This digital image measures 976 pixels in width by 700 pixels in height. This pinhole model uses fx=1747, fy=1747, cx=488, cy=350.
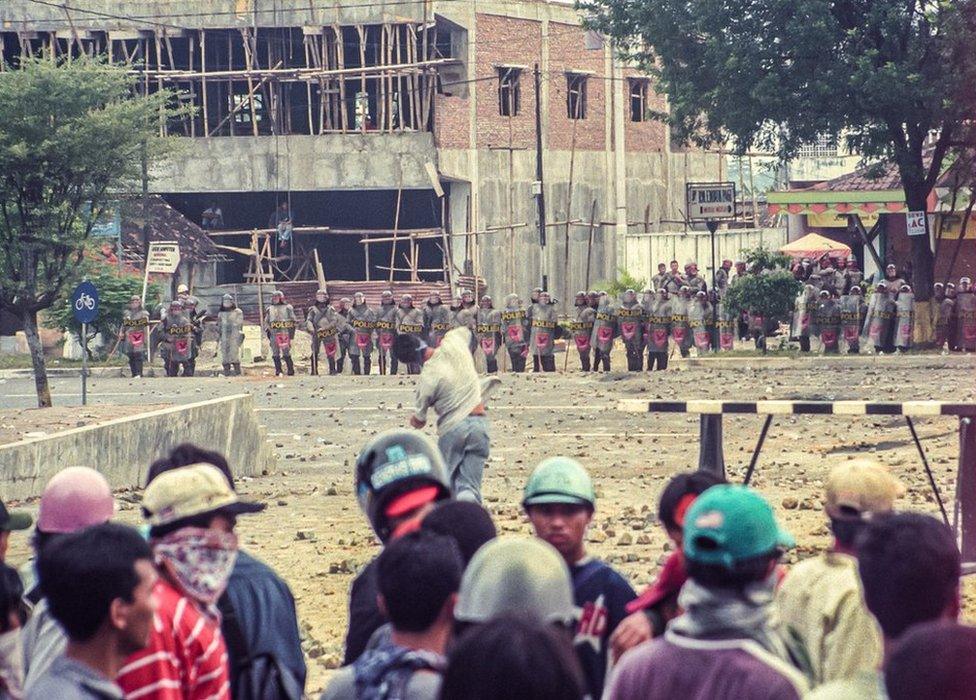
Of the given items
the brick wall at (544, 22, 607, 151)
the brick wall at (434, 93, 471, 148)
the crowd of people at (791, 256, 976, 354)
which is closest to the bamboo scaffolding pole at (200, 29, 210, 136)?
the brick wall at (434, 93, 471, 148)

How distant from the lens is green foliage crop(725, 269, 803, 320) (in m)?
30.5

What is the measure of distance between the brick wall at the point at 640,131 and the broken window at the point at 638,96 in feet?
0.49

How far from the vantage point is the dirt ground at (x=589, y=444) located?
12.0m

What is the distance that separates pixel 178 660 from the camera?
4.34m

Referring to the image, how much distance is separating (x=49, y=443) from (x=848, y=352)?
18586mm

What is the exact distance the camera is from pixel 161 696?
4266 millimetres

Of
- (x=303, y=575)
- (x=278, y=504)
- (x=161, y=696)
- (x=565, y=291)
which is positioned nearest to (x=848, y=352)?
(x=565, y=291)

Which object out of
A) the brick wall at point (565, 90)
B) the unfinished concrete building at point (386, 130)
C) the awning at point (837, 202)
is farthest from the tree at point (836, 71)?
the brick wall at point (565, 90)

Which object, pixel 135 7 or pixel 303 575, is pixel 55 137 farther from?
pixel 135 7

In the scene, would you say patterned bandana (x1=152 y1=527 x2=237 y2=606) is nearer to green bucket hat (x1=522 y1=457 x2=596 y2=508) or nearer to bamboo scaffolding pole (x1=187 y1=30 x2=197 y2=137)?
green bucket hat (x1=522 y1=457 x2=596 y2=508)

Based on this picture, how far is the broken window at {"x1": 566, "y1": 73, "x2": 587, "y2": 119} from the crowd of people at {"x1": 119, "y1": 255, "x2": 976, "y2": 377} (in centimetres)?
1349

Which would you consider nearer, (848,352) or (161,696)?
(161,696)

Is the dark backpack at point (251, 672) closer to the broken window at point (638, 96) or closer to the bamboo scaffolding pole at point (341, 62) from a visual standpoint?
the bamboo scaffolding pole at point (341, 62)

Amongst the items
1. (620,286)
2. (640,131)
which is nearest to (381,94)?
(620,286)
